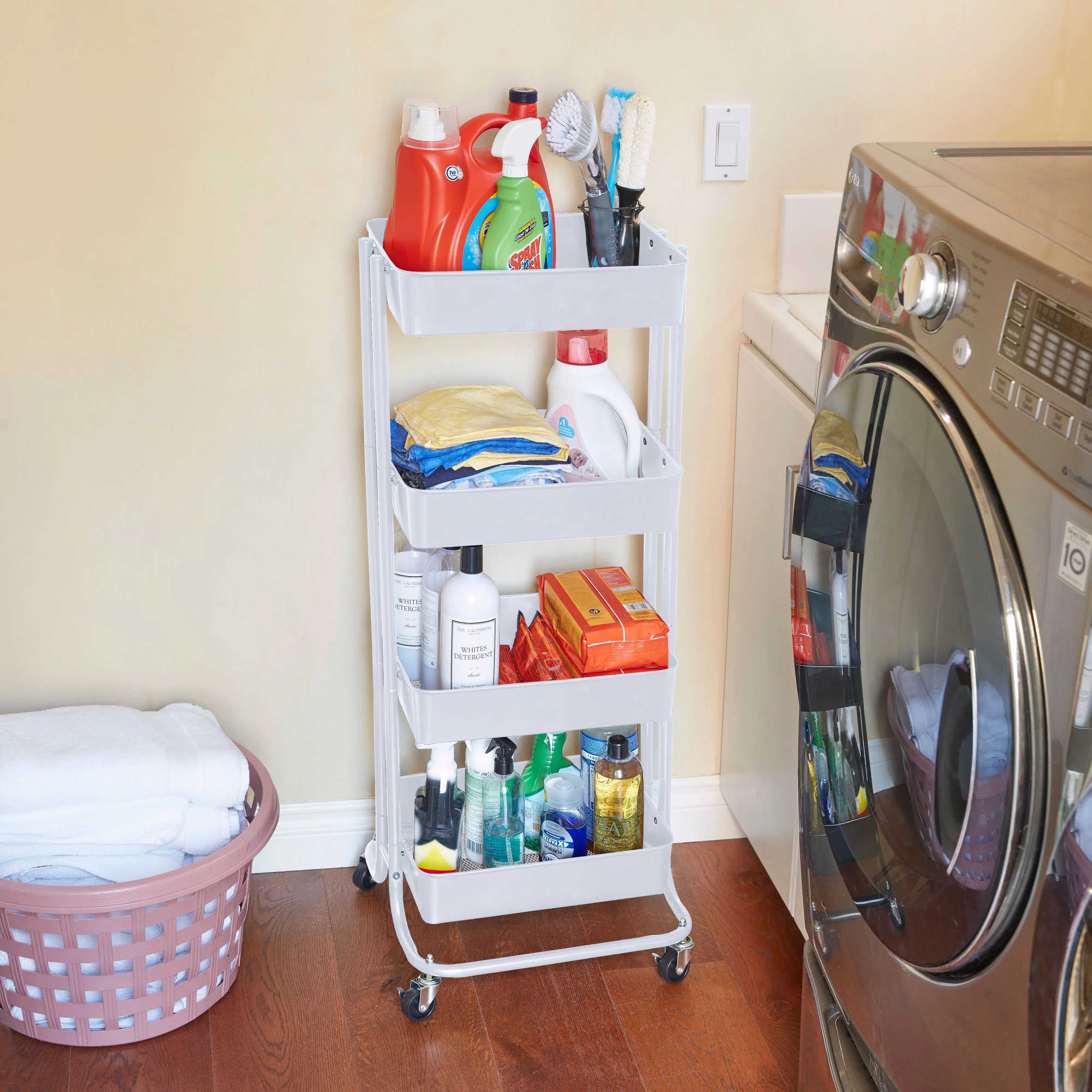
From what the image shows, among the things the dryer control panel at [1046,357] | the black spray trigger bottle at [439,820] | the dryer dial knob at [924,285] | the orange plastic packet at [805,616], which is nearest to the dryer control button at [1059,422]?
the dryer control panel at [1046,357]

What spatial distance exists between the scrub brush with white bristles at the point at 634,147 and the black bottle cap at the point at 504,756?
68cm

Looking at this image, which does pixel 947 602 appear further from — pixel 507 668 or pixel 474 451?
pixel 507 668

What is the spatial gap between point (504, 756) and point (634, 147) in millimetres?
761

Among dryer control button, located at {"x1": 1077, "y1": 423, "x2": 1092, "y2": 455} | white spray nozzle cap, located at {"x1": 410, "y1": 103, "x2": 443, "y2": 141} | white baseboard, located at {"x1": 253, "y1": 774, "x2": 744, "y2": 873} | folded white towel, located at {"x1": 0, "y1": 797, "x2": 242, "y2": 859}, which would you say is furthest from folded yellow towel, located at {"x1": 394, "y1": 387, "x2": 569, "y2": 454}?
dryer control button, located at {"x1": 1077, "y1": 423, "x2": 1092, "y2": 455}

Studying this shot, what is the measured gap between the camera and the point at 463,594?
4.63ft

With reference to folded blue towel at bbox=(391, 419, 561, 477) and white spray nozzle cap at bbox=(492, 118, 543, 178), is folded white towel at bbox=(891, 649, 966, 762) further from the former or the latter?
white spray nozzle cap at bbox=(492, 118, 543, 178)

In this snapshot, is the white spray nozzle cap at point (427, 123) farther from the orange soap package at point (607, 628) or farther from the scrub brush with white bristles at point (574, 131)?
the orange soap package at point (607, 628)

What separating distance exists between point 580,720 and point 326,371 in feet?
1.87

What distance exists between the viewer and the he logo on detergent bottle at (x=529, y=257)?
1.31 m

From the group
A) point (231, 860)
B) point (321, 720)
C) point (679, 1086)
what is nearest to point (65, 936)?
point (231, 860)

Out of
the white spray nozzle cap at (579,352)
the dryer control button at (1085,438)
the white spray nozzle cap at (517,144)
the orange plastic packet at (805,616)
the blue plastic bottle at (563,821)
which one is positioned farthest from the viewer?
the blue plastic bottle at (563,821)

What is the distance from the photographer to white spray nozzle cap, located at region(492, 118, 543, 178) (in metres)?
1.26

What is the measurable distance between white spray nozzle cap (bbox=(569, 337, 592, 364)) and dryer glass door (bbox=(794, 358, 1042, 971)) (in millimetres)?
439

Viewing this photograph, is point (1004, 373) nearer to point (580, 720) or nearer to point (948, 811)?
point (948, 811)
